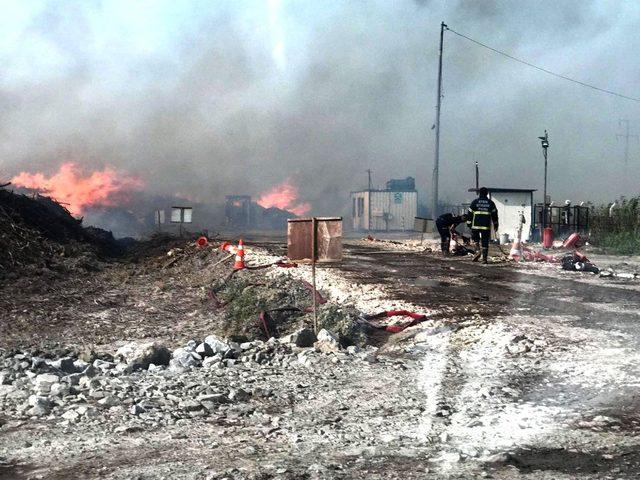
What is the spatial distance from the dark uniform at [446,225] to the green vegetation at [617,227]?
248 inches

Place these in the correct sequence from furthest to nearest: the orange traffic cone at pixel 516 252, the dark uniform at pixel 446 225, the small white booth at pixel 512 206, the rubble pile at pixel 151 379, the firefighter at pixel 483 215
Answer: the small white booth at pixel 512 206 < the dark uniform at pixel 446 225 < the orange traffic cone at pixel 516 252 < the firefighter at pixel 483 215 < the rubble pile at pixel 151 379

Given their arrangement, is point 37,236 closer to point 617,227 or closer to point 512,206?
point 512,206

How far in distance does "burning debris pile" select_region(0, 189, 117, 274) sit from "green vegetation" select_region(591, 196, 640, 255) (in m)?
17.9

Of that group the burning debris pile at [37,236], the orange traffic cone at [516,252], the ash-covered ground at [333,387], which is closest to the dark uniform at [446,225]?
the orange traffic cone at [516,252]

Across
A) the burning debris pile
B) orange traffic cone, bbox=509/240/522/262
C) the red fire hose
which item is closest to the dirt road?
the red fire hose

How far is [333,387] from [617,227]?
21.9 meters

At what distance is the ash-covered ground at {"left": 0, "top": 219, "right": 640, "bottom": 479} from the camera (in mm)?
4359

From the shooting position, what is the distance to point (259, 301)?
11.4 metres

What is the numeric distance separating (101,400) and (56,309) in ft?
25.0

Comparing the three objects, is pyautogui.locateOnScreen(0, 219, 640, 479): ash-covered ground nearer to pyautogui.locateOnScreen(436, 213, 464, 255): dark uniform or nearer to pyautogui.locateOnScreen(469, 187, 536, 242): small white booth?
pyautogui.locateOnScreen(436, 213, 464, 255): dark uniform

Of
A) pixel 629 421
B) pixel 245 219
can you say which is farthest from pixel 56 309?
pixel 245 219

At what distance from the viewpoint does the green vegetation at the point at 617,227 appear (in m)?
22.6

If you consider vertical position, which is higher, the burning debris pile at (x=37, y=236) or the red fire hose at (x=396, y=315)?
the burning debris pile at (x=37, y=236)

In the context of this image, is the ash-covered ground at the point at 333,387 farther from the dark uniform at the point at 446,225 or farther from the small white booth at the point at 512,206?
the small white booth at the point at 512,206
